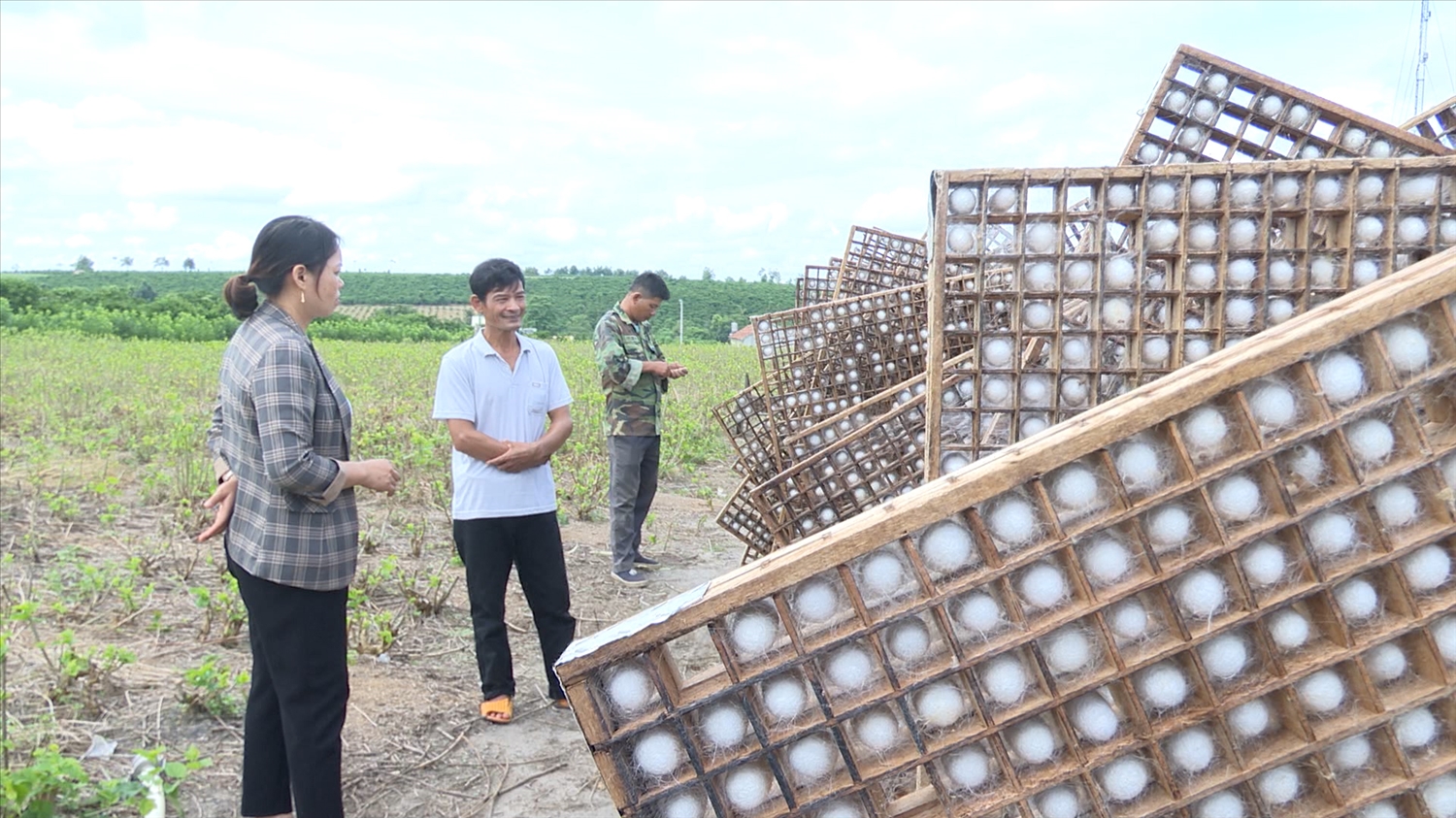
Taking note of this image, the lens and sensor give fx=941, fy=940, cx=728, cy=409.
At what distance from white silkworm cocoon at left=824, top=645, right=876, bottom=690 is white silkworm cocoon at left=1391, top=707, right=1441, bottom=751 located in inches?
27.1

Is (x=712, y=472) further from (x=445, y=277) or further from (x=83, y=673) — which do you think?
(x=445, y=277)

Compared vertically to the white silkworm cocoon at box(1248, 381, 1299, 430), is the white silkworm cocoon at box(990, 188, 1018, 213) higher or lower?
higher

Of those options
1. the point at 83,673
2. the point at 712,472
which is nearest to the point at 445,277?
the point at 712,472

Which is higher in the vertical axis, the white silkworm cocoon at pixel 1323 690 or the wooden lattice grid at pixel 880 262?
the wooden lattice grid at pixel 880 262

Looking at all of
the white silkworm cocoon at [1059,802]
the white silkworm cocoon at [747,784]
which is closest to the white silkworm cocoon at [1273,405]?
the white silkworm cocoon at [1059,802]

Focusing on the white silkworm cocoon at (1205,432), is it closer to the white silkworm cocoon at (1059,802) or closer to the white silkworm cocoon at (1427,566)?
the white silkworm cocoon at (1427,566)

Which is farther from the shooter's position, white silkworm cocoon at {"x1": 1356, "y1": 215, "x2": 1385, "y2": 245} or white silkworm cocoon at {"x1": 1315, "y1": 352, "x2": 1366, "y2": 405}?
white silkworm cocoon at {"x1": 1356, "y1": 215, "x2": 1385, "y2": 245}

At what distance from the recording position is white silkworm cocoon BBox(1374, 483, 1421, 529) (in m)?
1.18

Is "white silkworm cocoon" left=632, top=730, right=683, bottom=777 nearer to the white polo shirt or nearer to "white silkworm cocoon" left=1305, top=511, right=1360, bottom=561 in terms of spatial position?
"white silkworm cocoon" left=1305, top=511, right=1360, bottom=561

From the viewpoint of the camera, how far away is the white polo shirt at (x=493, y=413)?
315cm

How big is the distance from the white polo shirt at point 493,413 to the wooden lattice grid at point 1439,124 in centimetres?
288

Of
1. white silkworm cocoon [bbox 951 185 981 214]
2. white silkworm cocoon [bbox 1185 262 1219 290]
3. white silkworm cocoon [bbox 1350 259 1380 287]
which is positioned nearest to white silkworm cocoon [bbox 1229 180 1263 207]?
white silkworm cocoon [bbox 1185 262 1219 290]

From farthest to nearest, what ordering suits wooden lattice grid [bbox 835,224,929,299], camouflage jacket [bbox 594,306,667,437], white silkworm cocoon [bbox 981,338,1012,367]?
1. wooden lattice grid [bbox 835,224,929,299]
2. camouflage jacket [bbox 594,306,667,437]
3. white silkworm cocoon [bbox 981,338,1012,367]

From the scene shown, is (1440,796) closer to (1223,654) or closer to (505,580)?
(1223,654)
